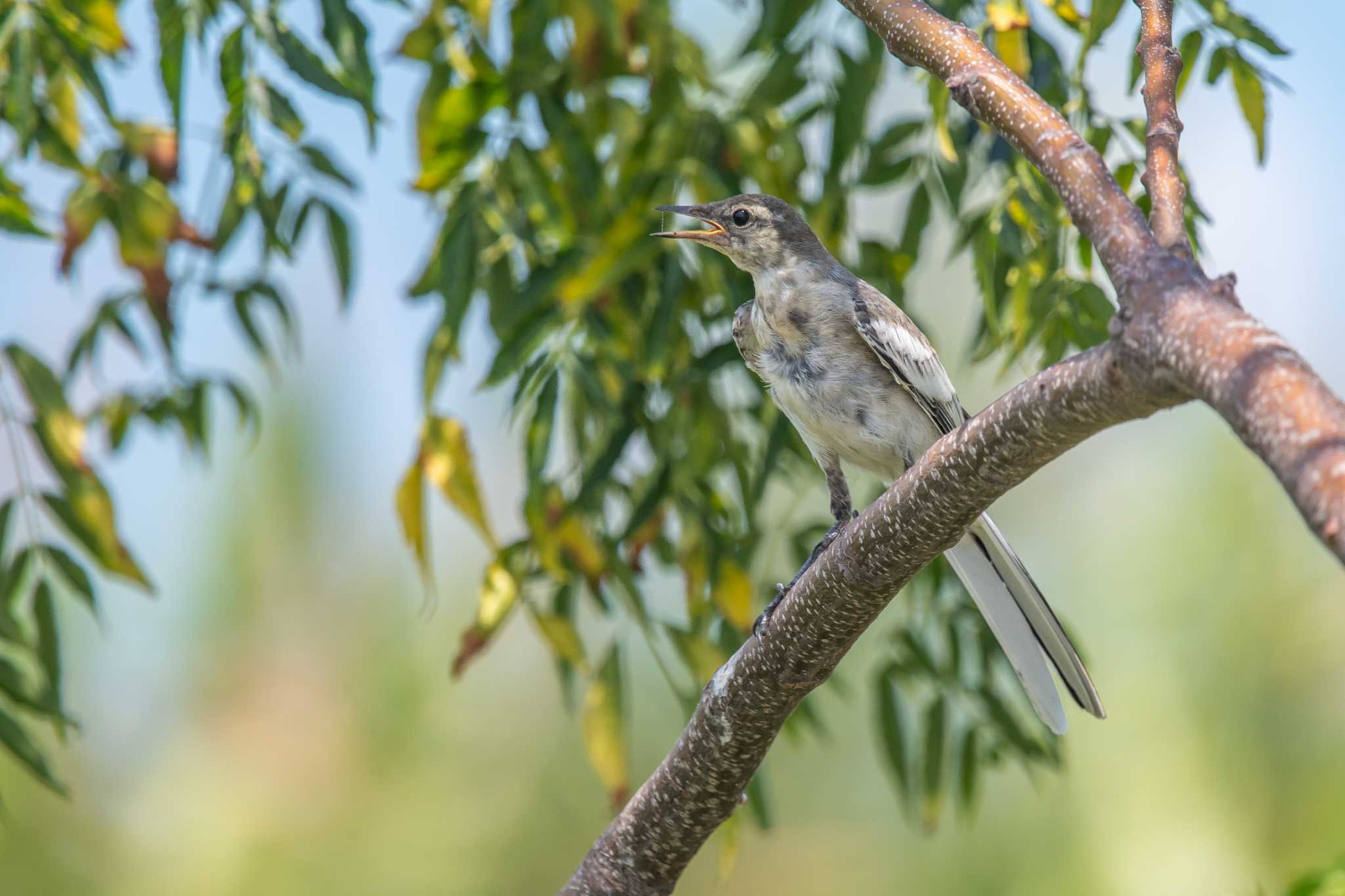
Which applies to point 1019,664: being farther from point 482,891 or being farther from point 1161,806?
point 482,891

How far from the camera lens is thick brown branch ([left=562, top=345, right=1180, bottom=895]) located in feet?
4.95

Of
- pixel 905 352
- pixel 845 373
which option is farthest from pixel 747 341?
pixel 905 352

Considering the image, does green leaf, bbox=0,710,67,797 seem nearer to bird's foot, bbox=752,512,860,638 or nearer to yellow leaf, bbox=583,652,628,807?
yellow leaf, bbox=583,652,628,807

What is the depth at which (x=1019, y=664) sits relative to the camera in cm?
260

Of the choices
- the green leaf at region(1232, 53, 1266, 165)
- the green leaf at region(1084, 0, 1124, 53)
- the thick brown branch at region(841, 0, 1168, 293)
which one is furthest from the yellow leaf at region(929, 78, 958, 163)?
the green leaf at region(1232, 53, 1266, 165)

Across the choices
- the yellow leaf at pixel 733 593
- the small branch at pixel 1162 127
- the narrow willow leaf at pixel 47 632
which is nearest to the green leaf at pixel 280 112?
the narrow willow leaf at pixel 47 632

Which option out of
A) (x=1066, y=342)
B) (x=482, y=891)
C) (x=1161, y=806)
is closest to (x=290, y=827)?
(x=482, y=891)

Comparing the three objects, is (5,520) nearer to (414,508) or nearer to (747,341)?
(414,508)

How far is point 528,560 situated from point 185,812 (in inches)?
154

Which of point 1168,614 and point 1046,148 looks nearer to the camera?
point 1046,148

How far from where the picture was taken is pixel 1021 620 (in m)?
2.66

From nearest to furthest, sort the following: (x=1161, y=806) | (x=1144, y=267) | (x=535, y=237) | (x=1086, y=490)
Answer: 1. (x=1144, y=267)
2. (x=535, y=237)
3. (x=1161, y=806)
4. (x=1086, y=490)

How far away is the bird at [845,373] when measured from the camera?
2797 mm

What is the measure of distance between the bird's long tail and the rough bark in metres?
0.57
